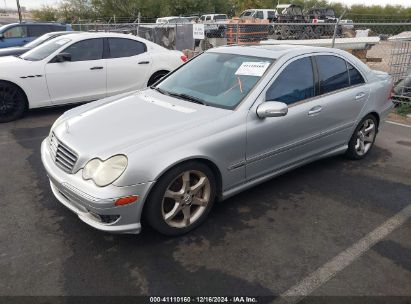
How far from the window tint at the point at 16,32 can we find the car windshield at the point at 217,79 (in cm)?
965

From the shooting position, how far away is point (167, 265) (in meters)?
2.79

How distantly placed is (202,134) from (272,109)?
0.71 m

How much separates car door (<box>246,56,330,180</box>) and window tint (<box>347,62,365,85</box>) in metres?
0.76

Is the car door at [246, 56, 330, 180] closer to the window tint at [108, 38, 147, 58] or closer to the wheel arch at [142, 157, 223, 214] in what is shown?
the wheel arch at [142, 157, 223, 214]

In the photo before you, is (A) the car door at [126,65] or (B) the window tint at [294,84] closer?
(B) the window tint at [294,84]

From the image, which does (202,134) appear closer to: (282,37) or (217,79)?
(217,79)

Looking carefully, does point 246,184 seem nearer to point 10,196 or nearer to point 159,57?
point 10,196

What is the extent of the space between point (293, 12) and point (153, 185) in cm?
2503

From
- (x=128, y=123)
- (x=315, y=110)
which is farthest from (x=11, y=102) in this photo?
(x=315, y=110)

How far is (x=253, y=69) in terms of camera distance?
12.0 feet

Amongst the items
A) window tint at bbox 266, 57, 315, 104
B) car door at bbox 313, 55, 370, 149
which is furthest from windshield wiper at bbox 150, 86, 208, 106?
car door at bbox 313, 55, 370, 149

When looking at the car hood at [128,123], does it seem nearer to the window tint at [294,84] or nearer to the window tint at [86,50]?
the window tint at [294,84]

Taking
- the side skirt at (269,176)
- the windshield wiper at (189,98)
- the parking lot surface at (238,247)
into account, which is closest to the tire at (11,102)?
the parking lot surface at (238,247)

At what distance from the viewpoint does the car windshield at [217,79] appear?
3533mm
